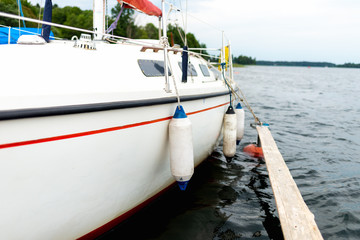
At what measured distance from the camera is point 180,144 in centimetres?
341

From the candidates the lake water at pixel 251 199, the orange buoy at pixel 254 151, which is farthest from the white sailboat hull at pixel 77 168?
the orange buoy at pixel 254 151

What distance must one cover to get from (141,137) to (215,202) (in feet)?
6.83

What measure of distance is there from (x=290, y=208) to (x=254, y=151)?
3574 millimetres

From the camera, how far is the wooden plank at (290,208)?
299 cm

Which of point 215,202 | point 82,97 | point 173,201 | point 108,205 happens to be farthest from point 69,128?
point 215,202

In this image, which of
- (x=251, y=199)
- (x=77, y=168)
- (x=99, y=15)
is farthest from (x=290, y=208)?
(x=99, y=15)

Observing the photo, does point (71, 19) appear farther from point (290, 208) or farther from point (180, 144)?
point (290, 208)

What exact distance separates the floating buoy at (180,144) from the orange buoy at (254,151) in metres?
3.74

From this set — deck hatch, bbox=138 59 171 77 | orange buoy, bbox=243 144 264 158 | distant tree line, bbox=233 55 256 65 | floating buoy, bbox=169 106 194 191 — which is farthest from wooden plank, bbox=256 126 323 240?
distant tree line, bbox=233 55 256 65

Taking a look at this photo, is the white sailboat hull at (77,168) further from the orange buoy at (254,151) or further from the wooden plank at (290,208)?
the orange buoy at (254,151)

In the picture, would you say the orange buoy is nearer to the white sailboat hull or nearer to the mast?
the white sailboat hull

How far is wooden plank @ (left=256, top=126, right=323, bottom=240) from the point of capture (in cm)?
299

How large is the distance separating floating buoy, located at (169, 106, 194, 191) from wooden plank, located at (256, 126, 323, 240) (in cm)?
121

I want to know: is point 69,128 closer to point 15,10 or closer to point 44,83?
point 44,83
